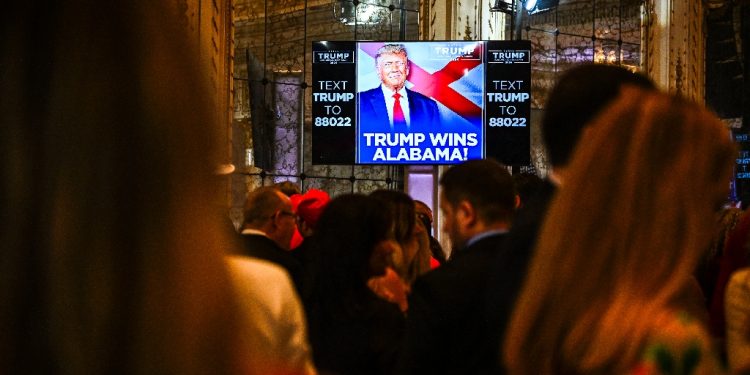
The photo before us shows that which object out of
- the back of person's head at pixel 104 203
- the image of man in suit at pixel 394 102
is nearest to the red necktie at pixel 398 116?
the image of man in suit at pixel 394 102

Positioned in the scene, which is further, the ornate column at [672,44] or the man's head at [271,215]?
the ornate column at [672,44]

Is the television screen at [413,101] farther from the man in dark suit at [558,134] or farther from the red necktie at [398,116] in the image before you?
the man in dark suit at [558,134]

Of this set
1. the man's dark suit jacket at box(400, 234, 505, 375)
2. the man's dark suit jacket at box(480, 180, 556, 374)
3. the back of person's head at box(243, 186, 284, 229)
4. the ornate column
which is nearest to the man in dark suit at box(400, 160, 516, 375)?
the man's dark suit jacket at box(400, 234, 505, 375)

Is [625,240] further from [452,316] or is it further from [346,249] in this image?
[346,249]

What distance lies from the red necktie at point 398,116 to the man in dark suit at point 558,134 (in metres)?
5.79

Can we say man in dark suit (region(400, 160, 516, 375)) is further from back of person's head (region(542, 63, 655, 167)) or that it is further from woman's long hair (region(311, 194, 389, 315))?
back of person's head (region(542, 63, 655, 167))

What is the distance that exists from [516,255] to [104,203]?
4.29ft

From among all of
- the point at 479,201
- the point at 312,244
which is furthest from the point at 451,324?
the point at 312,244

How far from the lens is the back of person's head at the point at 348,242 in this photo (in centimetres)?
298

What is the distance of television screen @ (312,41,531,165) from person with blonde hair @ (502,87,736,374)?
633 cm

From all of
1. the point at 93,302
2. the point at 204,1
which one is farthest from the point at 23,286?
the point at 204,1

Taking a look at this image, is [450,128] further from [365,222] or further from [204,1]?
[365,222]

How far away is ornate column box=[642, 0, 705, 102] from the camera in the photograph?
11617 millimetres

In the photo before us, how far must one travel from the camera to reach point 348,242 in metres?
3.00
